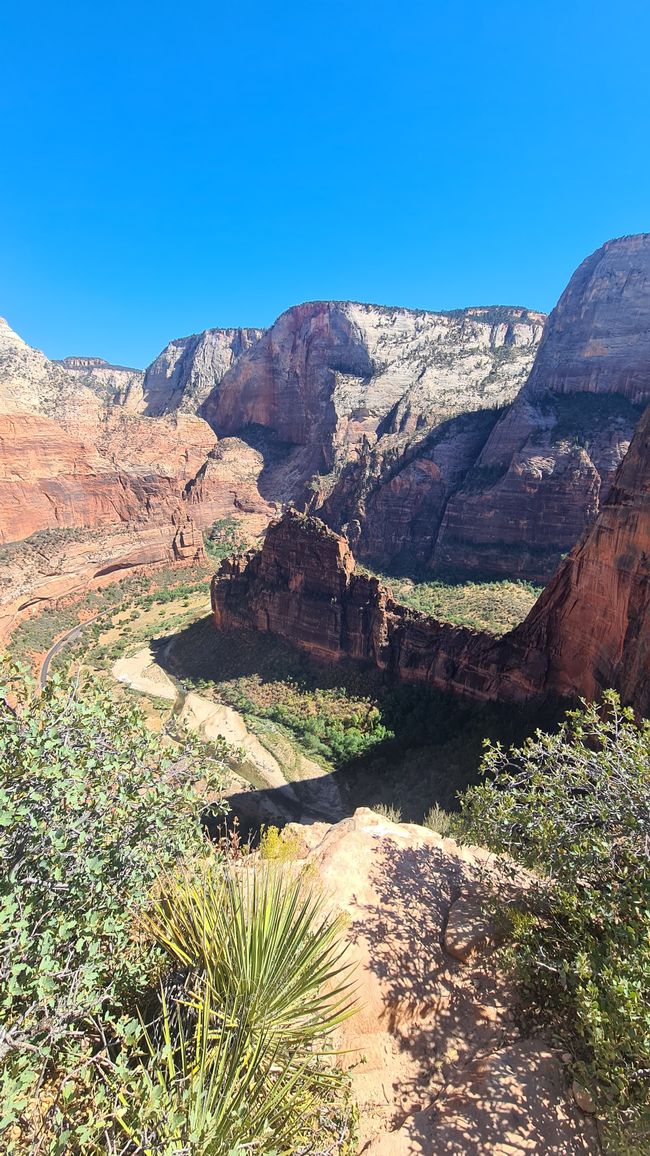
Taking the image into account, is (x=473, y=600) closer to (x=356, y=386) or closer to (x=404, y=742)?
(x=404, y=742)

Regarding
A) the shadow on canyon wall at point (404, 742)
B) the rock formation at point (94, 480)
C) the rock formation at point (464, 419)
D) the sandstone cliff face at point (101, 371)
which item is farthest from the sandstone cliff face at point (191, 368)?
the shadow on canyon wall at point (404, 742)

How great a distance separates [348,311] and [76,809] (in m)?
92.5

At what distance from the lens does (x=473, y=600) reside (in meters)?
39.8

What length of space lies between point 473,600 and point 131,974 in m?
37.7

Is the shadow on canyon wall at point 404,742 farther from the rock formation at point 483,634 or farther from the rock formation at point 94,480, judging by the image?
the rock formation at point 94,480

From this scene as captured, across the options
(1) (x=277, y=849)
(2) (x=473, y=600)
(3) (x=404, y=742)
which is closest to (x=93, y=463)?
(2) (x=473, y=600)

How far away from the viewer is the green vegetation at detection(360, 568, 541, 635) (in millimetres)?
33841

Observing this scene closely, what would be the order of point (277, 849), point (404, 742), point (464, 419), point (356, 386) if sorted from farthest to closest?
point (356, 386)
point (464, 419)
point (404, 742)
point (277, 849)

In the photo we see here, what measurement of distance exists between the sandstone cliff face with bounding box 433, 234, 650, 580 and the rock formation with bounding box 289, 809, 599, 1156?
38641 millimetres

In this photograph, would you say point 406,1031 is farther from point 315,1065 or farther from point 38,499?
point 38,499

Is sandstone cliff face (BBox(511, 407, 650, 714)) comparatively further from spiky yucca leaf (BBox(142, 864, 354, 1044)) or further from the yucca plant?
the yucca plant

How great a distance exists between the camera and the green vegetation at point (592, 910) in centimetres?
431

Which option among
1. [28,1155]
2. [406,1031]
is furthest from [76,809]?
[406,1031]

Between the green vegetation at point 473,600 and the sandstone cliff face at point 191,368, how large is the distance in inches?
3279
